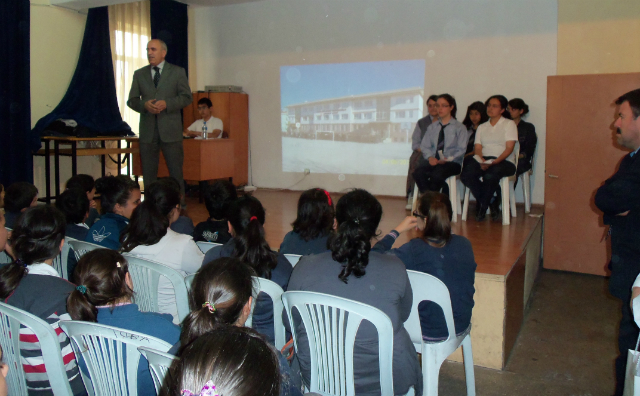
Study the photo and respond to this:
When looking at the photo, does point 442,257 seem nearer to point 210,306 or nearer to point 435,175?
point 210,306

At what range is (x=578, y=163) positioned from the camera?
13.5 feet

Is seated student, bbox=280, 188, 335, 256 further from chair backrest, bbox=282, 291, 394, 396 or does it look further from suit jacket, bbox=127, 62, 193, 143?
suit jacket, bbox=127, 62, 193, 143

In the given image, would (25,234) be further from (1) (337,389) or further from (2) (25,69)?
(2) (25,69)

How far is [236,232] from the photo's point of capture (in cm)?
215

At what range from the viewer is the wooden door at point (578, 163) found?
12.9 ft

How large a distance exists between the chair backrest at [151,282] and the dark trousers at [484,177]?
3262 millimetres

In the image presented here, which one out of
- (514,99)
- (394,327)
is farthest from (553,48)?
(394,327)

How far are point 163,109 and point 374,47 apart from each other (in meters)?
2.99

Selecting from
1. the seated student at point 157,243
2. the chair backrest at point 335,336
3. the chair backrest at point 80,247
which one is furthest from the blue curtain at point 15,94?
the chair backrest at point 335,336

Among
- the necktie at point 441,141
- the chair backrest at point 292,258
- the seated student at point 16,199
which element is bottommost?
the chair backrest at point 292,258

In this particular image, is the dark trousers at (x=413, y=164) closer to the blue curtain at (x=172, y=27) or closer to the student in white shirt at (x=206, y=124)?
the student in white shirt at (x=206, y=124)

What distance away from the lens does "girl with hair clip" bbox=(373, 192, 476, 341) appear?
2119 millimetres

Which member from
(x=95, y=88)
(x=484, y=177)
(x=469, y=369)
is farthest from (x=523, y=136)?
(x=95, y=88)

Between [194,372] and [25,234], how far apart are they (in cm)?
137
